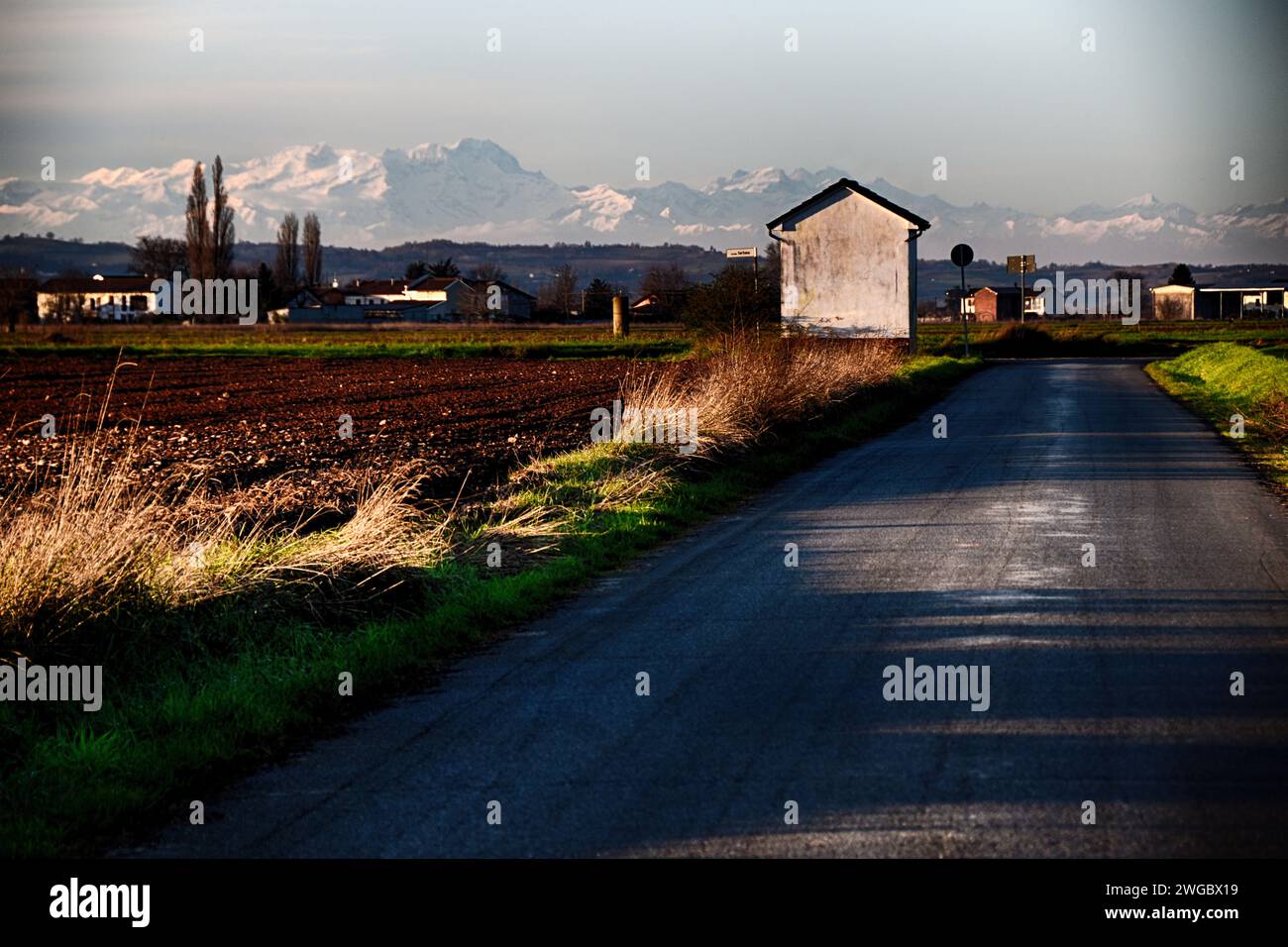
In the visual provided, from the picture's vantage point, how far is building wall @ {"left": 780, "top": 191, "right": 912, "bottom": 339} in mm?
53031

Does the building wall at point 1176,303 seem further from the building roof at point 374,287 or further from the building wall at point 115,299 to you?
the building wall at point 115,299

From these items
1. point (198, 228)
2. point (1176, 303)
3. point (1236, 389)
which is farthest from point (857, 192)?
point (1176, 303)

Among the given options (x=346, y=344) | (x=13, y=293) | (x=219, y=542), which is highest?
(x=13, y=293)

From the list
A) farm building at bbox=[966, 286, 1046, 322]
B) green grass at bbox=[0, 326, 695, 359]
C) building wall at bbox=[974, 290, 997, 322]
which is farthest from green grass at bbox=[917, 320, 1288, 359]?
building wall at bbox=[974, 290, 997, 322]

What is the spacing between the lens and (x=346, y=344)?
234ft

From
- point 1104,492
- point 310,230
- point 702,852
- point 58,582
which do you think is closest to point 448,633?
point 58,582

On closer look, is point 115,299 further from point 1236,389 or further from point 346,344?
point 1236,389

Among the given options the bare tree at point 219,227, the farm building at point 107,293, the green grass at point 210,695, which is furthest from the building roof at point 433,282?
the green grass at point 210,695

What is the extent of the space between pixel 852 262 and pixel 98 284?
469 feet

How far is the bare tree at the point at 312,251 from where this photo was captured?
164m

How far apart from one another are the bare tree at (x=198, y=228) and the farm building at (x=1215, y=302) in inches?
3737
